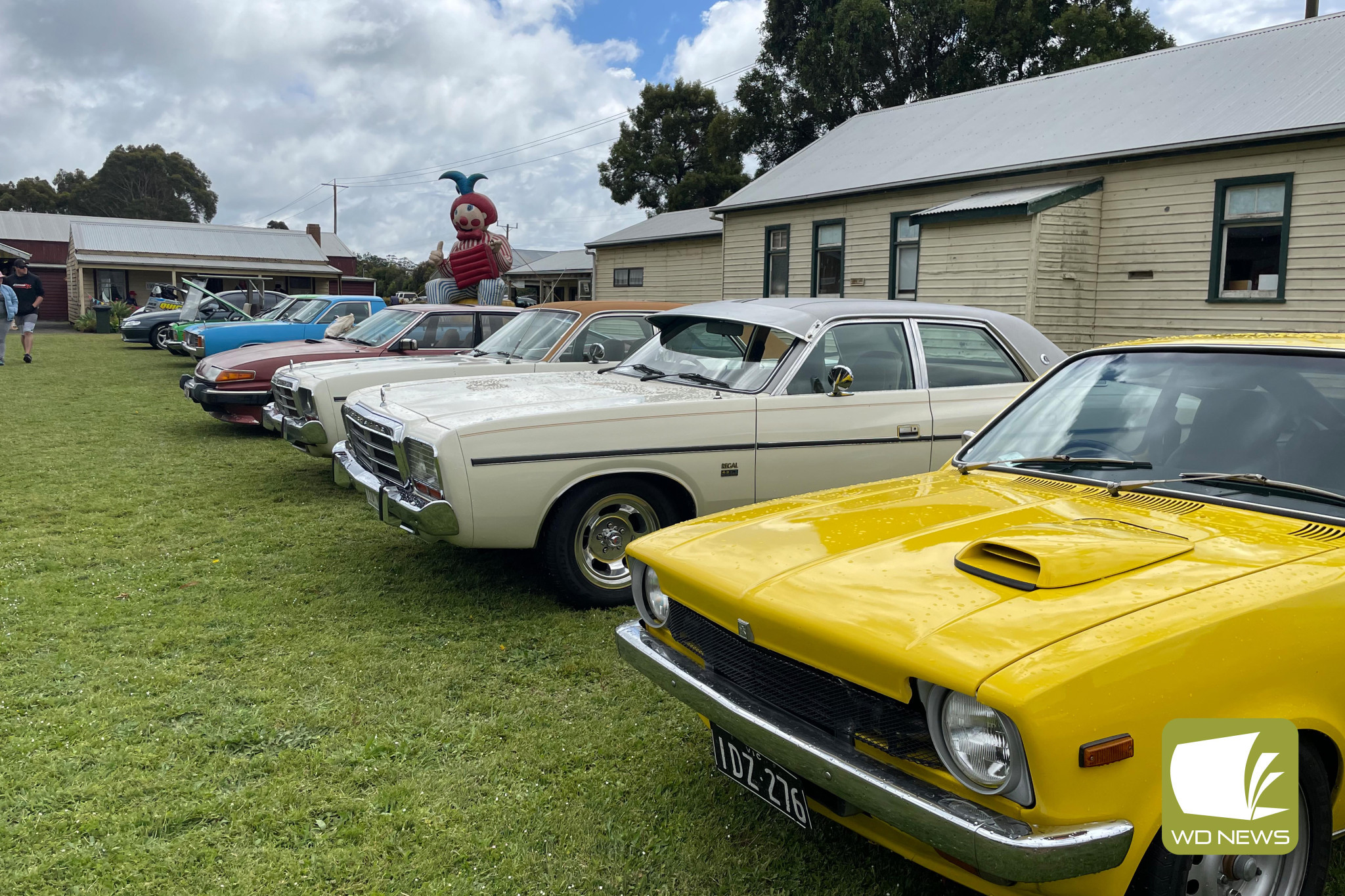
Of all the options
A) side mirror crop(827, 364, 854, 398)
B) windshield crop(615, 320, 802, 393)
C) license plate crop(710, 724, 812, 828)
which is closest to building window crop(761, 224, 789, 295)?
windshield crop(615, 320, 802, 393)

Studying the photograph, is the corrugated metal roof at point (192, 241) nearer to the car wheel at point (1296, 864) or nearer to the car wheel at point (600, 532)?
the car wheel at point (600, 532)

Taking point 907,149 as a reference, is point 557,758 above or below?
below

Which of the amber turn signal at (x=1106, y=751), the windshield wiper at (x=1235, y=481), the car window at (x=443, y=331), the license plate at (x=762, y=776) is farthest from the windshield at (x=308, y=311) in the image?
the amber turn signal at (x=1106, y=751)

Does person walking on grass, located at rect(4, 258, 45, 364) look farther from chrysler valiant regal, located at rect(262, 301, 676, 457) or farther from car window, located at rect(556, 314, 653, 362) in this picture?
car window, located at rect(556, 314, 653, 362)

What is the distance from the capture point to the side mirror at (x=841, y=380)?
4797 millimetres

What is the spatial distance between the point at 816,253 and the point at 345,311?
9.26m

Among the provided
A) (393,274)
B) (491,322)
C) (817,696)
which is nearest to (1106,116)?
(491,322)

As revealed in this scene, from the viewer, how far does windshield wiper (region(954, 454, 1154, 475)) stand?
2.99m

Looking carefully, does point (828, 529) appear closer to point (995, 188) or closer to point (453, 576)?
point (453, 576)

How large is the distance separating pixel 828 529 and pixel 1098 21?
103ft

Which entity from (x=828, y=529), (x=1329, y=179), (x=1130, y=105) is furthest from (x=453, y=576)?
(x=1130, y=105)

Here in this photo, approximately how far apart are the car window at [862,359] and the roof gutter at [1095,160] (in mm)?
9025

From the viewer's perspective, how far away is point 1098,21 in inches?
1119

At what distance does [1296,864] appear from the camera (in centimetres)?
214
